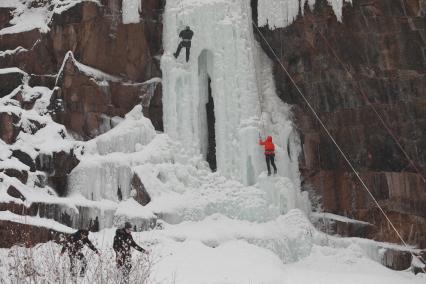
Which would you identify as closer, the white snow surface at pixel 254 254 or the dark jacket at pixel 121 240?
the dark jacket at pixel 121 240

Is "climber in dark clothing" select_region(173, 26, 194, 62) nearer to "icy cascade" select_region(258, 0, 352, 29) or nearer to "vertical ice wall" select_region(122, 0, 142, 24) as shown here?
"vertical ice wall" select_region(122, 0, 142, 24)

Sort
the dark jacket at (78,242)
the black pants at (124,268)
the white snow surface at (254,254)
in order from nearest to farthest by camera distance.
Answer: the black pants at (124,268)
the dark jacket at (78,242)
the white snow surface at (254,254)

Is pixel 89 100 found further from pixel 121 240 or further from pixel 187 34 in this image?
pixel 121 240

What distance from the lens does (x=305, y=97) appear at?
18.1 m

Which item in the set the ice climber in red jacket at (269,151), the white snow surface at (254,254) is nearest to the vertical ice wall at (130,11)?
the ice climber in red jacket at (269,151)

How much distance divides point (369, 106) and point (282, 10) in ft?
13.4

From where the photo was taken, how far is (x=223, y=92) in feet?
54.5

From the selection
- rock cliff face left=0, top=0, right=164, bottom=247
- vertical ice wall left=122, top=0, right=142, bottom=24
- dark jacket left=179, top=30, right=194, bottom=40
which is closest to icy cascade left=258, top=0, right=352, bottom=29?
dark jacket left=179, top=30, right=194, bottom=40

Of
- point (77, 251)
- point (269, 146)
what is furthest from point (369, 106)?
point (77, 251)

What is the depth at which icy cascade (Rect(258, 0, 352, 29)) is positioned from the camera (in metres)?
17.0

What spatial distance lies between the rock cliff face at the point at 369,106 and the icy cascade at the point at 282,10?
25 centimetres

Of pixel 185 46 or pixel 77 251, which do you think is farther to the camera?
pixel 185 46

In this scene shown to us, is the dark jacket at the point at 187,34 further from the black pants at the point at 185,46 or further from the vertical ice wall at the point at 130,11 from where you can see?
the vertical ice wall at the point at 130,11

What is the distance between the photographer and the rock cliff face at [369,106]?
16906mm
